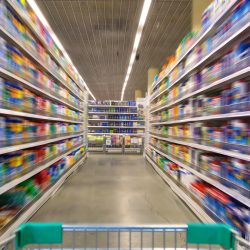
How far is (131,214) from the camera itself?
3.10m

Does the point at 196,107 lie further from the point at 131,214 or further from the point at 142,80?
the point at 142,80

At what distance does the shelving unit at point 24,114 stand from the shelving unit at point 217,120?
224 cm

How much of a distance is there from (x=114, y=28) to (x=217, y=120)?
184 inches

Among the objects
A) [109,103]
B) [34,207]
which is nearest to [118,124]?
[109,103]

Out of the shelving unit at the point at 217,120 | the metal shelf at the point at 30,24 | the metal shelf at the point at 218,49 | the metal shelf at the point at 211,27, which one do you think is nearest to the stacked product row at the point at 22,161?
the metal shelf at the point at 30,24

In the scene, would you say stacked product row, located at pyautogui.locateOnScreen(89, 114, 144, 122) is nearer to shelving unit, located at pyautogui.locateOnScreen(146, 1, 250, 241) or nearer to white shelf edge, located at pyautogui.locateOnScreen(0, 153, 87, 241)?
white shelf edge, located at pyautogui.locateOnScreen(0, 153, 87, 241)

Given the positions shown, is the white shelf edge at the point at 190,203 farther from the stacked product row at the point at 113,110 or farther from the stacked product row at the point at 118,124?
the stacked product row at the point at 113,110

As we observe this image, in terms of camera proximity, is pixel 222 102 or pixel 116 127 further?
pixel 116 127

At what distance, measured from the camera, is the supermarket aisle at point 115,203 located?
2955 mm

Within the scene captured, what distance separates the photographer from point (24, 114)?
275 centimetres

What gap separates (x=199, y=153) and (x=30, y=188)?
7.91 ft

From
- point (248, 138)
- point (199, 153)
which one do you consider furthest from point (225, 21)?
point (199, 153)

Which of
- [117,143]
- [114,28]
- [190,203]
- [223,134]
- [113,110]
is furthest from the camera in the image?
[113,110]

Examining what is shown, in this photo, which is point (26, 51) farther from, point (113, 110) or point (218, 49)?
point (113, 110)
